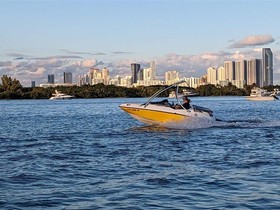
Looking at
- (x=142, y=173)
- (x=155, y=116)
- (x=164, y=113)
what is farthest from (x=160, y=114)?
(x=142, y=173)

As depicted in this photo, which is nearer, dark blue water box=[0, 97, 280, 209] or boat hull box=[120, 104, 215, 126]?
dark blue water box=[0, 97, 280, 209]

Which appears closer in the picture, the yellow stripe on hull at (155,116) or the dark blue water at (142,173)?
the dark blue water at (142,173)

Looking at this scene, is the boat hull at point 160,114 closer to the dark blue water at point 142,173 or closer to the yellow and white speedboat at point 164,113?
the yellow and white speedboat at point 164,113

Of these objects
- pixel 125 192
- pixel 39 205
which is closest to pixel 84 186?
pixel 125 192

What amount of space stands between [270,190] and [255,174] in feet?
9.66

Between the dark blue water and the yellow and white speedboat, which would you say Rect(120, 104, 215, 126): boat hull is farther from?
the dark blue water

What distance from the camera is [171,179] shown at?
18500mm

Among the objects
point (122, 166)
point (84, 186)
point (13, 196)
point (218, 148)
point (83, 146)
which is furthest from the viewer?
point (83, 146)

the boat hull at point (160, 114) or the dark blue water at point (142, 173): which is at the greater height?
the boat hull at point (160, 114)

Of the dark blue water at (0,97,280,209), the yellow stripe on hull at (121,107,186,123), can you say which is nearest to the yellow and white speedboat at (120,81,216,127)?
the yellow stripe on hull at (121,107,186,123)

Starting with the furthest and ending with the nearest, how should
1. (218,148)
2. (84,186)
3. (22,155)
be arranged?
(218,148) → (22,155) → (84,186)

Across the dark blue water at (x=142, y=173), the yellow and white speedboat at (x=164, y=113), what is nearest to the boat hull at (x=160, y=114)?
the yellow and white speedboat at (x=164, y=113)

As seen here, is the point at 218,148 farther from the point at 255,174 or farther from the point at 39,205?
the point at 39,205

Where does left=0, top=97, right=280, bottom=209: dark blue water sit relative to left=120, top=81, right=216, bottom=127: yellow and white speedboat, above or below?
below
